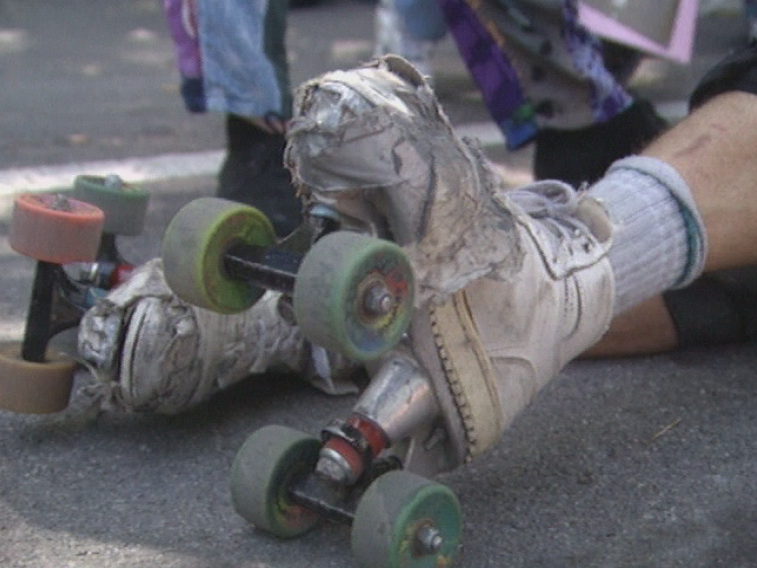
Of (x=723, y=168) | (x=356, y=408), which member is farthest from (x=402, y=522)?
(x=723, y=168)

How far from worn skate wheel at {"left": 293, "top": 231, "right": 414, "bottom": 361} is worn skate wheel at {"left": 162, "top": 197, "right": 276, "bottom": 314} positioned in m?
0.13

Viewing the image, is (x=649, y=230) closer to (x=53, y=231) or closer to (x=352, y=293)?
(x=352, y=293)

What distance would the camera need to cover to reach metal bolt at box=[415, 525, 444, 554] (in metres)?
→ 1.35

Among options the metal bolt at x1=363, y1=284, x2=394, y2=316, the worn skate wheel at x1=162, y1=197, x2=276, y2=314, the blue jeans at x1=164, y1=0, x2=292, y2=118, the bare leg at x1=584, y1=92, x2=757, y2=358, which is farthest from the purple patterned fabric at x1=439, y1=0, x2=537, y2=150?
the metal bolt at x1=363, y1=284, x2=394, y2=316

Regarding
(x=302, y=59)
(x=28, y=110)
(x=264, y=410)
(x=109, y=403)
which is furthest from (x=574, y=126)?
(x=302, y=59)

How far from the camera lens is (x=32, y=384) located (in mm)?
1610

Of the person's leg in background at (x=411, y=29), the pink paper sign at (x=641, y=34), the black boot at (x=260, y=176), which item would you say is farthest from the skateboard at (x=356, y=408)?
the person's leg in background at (x=411, y=29)

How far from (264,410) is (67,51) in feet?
9.92

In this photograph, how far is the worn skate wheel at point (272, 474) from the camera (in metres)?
1.42

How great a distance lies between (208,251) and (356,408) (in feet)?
0.70

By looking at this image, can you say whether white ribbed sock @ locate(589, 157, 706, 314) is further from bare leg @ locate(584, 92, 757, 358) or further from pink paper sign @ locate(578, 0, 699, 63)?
pink paper sign @ locate(578, 0, 699, 63)

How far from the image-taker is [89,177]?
188 centimetres

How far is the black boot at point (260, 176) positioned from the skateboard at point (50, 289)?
0.54 metres

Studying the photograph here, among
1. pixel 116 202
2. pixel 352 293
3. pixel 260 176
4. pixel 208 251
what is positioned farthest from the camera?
pixel 260 176
